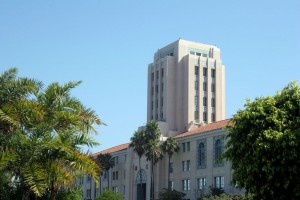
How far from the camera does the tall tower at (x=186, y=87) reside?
9856 cm

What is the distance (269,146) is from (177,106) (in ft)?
236

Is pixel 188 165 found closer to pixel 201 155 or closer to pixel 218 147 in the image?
pixel 201 155

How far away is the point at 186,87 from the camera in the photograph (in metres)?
99.1

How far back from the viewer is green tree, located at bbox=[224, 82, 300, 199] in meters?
27.7

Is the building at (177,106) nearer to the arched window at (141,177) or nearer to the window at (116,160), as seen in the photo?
the arched window at (141,177)

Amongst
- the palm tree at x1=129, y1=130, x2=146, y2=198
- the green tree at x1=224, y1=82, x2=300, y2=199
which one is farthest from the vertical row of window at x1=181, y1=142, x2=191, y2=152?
the green tree at x1=224, y1=82, x2=300, y2=199

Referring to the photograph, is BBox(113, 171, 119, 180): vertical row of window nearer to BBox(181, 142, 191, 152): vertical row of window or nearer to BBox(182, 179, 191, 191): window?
BBox(181, 142, 191, 152): vertical row of window

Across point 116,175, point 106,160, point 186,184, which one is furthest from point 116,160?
point 186,184

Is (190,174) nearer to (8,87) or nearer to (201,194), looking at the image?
(201,194)

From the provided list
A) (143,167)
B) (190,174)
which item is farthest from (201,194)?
(143,167)

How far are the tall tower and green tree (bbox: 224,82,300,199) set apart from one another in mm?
64926

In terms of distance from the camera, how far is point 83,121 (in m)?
21.6

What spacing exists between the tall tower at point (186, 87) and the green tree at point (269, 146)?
64.9 meters

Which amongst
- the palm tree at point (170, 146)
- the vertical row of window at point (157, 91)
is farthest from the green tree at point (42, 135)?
the vertical row of window at point (157, 91)
